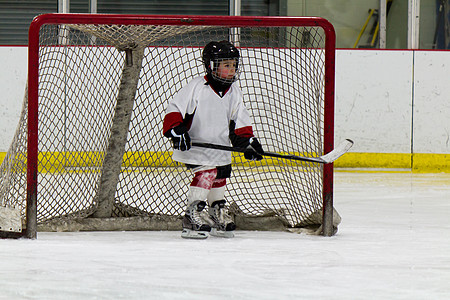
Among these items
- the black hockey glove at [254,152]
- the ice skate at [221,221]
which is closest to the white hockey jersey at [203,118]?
the black hockey glove at [254,152]

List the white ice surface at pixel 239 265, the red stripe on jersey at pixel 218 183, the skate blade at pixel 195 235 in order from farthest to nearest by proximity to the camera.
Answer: the red stripe on jersey at pixel 218 183, the skate blade at pixel 195 235, the white ice surface at pixel 239 265

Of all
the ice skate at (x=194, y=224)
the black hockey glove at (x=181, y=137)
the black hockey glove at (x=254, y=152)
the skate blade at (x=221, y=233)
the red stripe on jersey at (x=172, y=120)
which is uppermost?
the red stripe on jersey at (x=172, y=120)

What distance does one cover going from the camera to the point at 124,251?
2.67 m

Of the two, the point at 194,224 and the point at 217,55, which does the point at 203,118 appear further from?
the point at 194,224

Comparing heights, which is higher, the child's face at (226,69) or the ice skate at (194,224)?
the child's face at (226,69)

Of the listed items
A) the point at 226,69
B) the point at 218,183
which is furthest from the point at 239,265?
the point at 226,69

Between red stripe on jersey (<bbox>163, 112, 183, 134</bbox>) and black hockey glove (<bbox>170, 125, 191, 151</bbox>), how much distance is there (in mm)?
18

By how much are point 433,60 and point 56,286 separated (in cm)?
490

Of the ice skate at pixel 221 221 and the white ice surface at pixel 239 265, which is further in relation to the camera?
the ice skate at pixel 221 221

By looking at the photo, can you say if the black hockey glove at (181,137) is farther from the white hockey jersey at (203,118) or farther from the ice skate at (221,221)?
the ice skate at (221,221)

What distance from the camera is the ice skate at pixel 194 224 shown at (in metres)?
3.00

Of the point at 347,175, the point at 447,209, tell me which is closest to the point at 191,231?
the point at 447,209

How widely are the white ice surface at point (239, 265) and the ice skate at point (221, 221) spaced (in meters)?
0.05

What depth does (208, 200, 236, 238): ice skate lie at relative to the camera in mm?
3051
